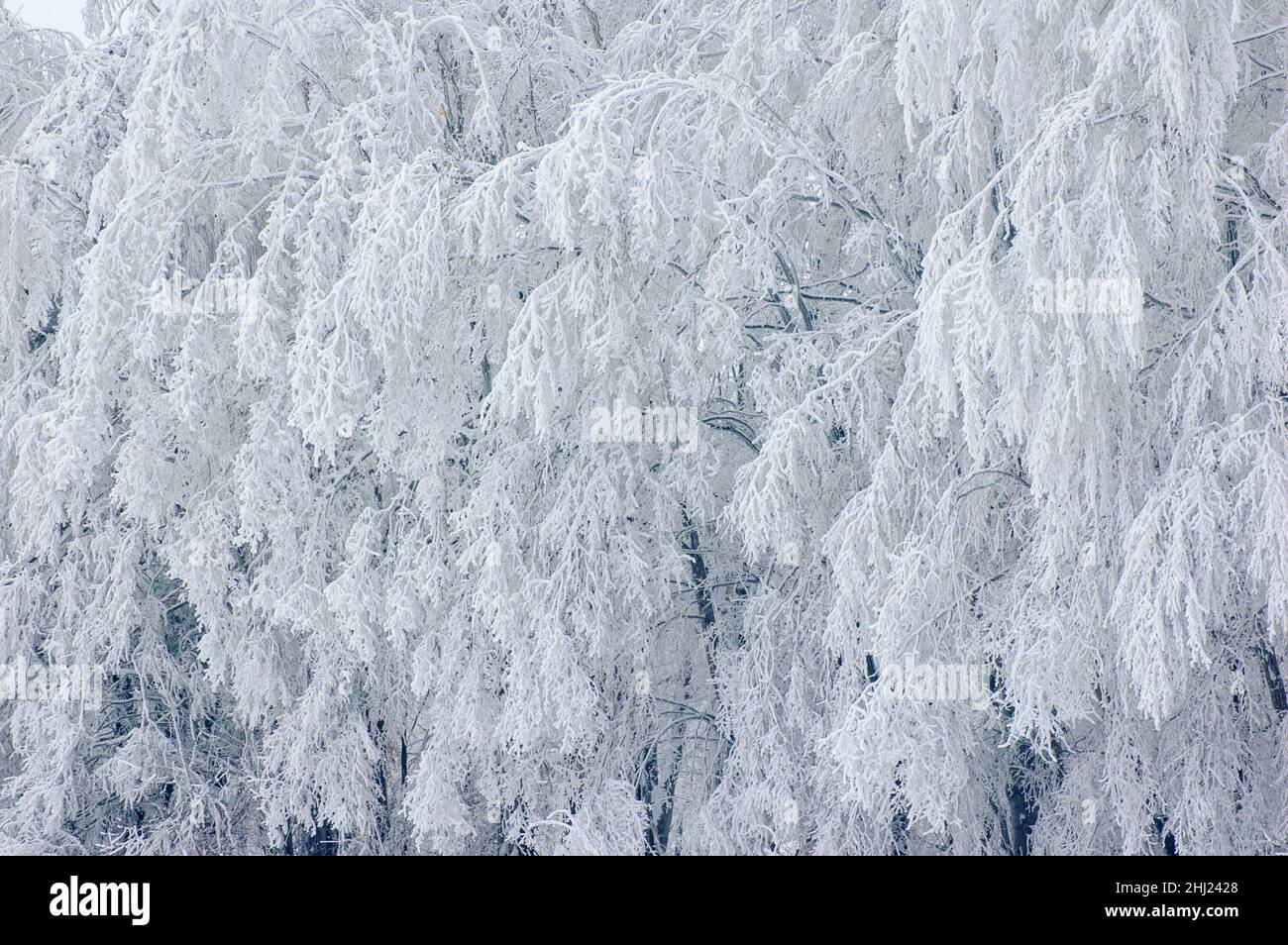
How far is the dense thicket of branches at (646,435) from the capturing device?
5.88m

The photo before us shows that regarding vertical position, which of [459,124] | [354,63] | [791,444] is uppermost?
[354,63]

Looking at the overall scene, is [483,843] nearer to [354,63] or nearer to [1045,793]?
[1045,793]

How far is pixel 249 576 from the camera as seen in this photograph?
837 cm

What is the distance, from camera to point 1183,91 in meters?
5.50

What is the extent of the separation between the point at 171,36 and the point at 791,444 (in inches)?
163

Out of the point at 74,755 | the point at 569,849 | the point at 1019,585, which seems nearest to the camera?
the point at 1019,585

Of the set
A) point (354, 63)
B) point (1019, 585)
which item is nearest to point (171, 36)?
point (354, 63)

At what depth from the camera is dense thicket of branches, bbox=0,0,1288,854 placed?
5875mm

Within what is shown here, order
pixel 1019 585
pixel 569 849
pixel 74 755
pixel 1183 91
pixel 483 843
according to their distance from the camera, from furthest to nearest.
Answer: pixel 74 755
pixel 483 843
pixel 569 849
pixel 1019 585
pixel 1183 91

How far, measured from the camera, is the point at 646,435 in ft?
24.1

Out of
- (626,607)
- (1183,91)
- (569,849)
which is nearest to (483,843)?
(569,849)

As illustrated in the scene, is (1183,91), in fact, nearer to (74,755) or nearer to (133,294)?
(133,294)

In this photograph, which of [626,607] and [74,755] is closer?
[626,607]
